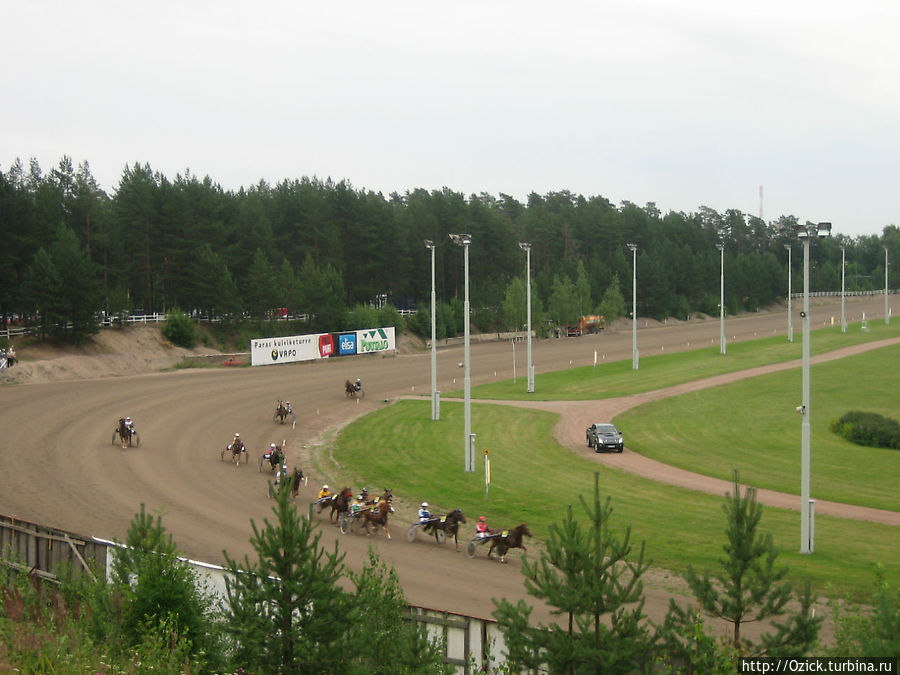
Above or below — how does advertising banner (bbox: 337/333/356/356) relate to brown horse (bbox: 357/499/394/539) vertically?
above

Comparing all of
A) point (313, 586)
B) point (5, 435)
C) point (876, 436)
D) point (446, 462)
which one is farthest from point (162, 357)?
point (313, 586)

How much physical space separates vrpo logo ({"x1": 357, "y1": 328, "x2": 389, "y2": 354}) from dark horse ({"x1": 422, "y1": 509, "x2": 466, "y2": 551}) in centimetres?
5268

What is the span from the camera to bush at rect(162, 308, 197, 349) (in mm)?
70375

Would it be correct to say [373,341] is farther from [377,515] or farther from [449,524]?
[449,524]

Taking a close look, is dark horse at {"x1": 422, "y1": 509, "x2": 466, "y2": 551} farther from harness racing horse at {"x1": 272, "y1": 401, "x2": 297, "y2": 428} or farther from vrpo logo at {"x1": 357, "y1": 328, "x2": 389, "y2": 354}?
vrpo logo at {"x1": 357, "y1": 328, "x2": 389, "y2": 354}

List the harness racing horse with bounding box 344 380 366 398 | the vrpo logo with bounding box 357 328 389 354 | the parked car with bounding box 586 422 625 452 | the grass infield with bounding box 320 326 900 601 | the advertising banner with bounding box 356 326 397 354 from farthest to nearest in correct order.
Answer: the vrpo logo with bounding box 357 328 389 354
the advertising banner with bounding box 356 326 397 354
the harness racing horse with bounding box 344 380 366 398
the parked car with bounding box 586 422 625 452
the grass infield with bounding box 320 326 900 601

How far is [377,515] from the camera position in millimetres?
23703

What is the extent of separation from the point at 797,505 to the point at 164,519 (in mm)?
19697

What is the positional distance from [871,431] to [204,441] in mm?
29744

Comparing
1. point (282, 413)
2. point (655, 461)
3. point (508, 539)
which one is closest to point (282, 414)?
point (282, 413)

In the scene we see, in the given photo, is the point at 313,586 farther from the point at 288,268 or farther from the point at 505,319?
the point at 505,319

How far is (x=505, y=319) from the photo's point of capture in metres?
95.2

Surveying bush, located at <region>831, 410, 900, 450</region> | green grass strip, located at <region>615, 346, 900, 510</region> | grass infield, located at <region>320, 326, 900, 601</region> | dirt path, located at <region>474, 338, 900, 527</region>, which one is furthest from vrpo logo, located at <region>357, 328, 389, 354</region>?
bush, located at <region>831, 410, 900, 450</region>

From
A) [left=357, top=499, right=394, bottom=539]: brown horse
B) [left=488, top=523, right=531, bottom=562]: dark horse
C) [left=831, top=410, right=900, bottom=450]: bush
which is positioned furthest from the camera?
[left=831, top=410, right=900, bottom=450]: bush
